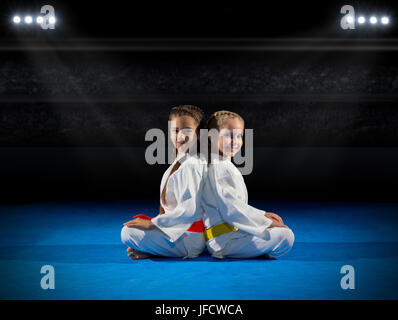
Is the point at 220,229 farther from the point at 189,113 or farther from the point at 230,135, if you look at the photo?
the point at 189,113

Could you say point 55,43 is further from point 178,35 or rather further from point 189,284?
point 189,284

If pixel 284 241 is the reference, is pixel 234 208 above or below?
above

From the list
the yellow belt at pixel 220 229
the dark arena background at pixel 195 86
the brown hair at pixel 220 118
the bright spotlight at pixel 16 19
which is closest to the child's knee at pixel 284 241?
the yellow belt at pixel 220 229

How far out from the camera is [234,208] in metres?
2.21

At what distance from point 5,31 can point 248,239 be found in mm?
5196

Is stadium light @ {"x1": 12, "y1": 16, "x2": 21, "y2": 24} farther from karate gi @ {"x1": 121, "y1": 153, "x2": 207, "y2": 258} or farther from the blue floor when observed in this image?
karate gi @ {"x1": 121, "y1": 153, "x2": 207, "y2": 258}

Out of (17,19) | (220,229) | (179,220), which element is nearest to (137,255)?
(179,220)

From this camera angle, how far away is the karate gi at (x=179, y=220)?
2.23m

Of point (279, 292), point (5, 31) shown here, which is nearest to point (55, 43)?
point (5, 31)

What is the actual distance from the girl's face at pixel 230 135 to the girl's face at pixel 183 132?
0.14 metres

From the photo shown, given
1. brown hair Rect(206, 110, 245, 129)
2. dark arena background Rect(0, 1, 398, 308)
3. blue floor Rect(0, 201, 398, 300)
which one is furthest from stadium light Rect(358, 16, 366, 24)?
brown hair Rect(206, 110, 245, 129)

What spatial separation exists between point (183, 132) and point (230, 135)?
23 centimetres

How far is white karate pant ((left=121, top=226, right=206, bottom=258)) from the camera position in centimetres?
228

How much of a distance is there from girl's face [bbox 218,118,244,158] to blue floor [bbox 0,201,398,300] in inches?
21.9
